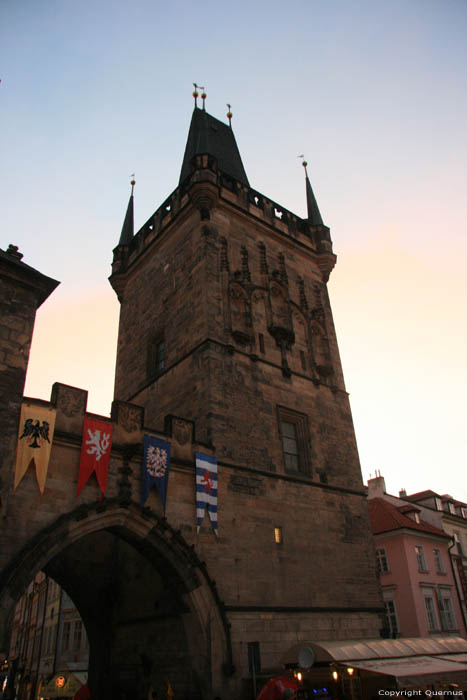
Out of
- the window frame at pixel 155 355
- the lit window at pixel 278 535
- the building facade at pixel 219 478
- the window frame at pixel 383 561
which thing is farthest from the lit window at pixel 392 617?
the window frame at pixel 155 355

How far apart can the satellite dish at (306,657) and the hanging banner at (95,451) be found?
4876 millimetres

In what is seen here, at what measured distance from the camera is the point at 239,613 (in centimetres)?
1190

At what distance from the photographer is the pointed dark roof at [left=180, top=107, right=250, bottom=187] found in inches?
888

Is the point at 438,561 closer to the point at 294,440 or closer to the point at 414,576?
the point at 414,576

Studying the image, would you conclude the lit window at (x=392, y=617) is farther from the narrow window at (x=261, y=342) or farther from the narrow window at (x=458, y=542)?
the narrow window at (x=261, y=342)

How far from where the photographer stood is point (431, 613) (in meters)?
23.0

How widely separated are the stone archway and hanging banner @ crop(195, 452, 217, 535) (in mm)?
848

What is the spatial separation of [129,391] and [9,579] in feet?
32.1

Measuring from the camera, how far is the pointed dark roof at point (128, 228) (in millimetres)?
22016

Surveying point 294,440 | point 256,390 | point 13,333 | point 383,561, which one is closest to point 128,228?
point 256,390

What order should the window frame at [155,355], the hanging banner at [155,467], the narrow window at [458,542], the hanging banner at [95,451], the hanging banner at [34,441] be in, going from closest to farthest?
the hanging banner at [34,441] < the hanging banner at [95,451] < the hanging banner at [155,467] < the window frame at [155,355] < the narrow window at [458,542]

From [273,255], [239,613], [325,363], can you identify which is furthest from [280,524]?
[273,255]

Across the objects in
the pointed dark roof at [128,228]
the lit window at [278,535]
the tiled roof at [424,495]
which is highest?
the pointed dark roof at [128,228]

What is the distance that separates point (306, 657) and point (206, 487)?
13.2 feet
